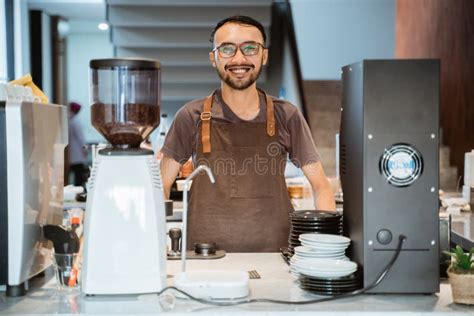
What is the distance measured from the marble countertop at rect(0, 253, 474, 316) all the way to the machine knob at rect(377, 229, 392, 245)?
0.14 meters

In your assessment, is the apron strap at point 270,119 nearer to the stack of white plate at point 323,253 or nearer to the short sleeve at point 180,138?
the short sleeve at point 180,138

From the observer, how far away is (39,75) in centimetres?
949

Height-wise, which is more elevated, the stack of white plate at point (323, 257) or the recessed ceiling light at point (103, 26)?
the recessed ceiling light at point (103, 26)

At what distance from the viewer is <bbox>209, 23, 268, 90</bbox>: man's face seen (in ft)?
8.86

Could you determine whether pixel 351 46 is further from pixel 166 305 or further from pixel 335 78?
pixel 166 305

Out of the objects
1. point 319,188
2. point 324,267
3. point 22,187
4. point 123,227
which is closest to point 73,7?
point 319,188

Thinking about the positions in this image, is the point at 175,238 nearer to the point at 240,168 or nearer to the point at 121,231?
the point at 121,231

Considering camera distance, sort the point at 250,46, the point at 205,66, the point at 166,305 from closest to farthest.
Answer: the point at 166,305, the point at 250,46, the point at 205,66

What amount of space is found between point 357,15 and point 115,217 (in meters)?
5.86

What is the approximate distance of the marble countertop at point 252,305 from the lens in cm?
166

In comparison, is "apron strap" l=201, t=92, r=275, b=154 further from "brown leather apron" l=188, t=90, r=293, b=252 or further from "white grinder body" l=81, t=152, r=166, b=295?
"white grinder body" l=81, t=152, r=166, b=295

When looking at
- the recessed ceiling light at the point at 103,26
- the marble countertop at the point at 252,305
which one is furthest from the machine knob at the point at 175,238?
the recessed ceiling light at the point at 103,26

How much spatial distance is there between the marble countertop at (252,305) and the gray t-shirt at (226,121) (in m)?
1.01

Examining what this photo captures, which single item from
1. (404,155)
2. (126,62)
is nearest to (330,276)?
(404,155)
